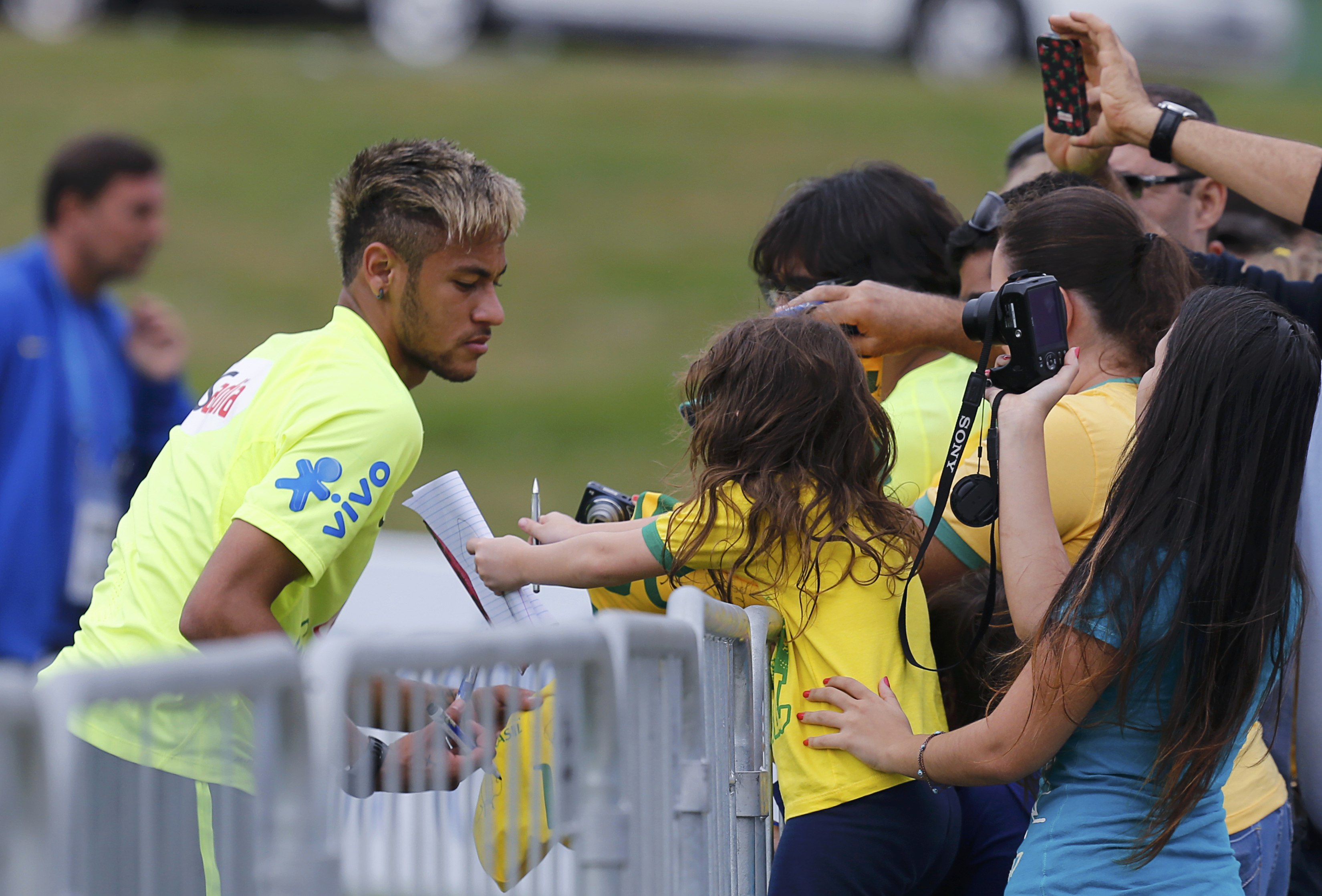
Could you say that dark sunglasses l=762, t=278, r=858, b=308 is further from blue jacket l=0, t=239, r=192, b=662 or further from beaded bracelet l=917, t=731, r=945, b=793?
blue jacket l=0, t=239, r=192, b=662

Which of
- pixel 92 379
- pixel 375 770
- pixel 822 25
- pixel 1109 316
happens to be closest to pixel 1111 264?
pixel 1109 316

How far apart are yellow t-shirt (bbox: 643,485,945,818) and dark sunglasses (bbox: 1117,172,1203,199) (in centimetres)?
158

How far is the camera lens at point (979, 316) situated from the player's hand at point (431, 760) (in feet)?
4.12

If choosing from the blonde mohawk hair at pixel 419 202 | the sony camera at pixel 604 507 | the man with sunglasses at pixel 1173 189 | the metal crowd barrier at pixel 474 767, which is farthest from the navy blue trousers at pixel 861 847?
the man with sunglasses at pixel 1173 189

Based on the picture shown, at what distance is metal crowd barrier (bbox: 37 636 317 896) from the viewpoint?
1274 mm

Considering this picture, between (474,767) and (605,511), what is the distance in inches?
51.7

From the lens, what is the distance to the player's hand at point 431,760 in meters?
1.52

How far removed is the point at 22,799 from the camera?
1.15 metres

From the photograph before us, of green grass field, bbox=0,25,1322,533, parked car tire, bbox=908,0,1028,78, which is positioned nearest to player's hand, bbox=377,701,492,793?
green grass field, bbox=0,25,1322,533

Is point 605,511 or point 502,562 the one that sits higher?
point 605,511

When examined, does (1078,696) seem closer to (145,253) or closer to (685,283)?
(145,253)

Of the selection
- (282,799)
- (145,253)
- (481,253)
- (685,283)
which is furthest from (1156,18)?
(282,799)

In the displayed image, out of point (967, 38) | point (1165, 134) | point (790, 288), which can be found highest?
point (967, 38)

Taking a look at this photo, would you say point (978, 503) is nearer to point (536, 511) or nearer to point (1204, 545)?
point (1204, 545)
